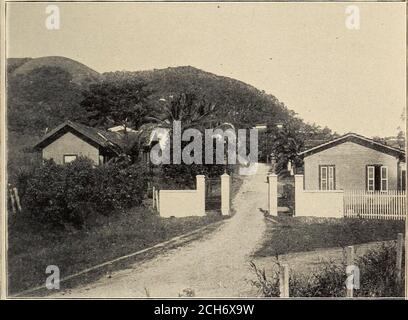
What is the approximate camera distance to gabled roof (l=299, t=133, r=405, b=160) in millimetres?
8398

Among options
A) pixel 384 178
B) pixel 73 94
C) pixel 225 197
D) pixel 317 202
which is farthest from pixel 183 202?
pixel 384 178

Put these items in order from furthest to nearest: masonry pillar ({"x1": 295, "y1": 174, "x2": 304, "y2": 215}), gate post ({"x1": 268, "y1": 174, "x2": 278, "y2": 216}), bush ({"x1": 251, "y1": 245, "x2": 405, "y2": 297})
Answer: masonry pillar ({"x1": 295, "y1": 174, "x2": 304, "y2": 215}) → gate post ({"x1": 268, "y1": 174, "x2": 278, "y2": 216}) → bush ({"x1": 251, "y1": 245, "x2": 405, "y2": 297})

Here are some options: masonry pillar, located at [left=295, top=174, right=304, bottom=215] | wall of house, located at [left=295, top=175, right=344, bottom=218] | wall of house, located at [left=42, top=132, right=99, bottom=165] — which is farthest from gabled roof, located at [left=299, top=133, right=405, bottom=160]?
wall of house, located at [left=42, top=132, right=99, bottom=165]

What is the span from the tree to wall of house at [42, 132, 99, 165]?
392 millimetres

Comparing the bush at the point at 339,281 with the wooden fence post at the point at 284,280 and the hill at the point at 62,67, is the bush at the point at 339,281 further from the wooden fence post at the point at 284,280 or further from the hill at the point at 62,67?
the hill at the point at 62,67

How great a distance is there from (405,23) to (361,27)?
27.8 inches

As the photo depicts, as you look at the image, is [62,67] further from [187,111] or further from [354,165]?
[354,165]

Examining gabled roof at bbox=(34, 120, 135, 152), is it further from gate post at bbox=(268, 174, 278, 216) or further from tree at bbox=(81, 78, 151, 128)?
gate post at bbox=(268, 174, 278, 216)

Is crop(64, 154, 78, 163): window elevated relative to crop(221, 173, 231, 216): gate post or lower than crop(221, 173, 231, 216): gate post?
elevated

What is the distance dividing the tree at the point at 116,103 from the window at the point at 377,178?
405 cm

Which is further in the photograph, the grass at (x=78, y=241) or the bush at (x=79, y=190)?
the bush at (x=79, y=190)

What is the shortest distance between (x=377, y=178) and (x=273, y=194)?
1.81 meters

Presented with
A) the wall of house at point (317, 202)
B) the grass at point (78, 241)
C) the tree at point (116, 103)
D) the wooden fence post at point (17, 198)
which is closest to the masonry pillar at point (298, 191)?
the wall of house at point (317, 202)

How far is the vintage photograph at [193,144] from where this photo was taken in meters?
8.30
